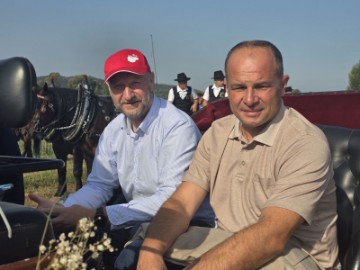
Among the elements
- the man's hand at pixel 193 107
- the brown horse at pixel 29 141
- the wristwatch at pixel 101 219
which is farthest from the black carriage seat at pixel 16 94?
the man's hand at pixel 193 107

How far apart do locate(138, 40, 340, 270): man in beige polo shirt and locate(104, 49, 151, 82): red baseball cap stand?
68 cm

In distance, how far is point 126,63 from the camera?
291 centimetres

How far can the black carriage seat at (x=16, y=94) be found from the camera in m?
1.69

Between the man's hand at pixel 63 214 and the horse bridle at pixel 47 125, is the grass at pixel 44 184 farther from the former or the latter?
the man's hand at pixel 63 214

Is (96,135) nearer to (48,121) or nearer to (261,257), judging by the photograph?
(48,121)

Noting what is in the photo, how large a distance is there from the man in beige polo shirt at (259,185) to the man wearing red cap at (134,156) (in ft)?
1.09

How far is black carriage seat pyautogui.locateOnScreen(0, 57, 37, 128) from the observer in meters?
1.69

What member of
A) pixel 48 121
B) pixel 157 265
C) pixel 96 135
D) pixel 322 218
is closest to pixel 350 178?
pixel 322 218

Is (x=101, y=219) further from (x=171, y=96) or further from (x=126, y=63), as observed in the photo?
(x=171, y=96)

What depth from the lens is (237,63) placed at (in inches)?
88.0

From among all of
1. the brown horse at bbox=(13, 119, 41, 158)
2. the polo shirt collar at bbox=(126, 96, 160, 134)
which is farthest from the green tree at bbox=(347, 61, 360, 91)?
the polo shirt collar at bbox=(126, 96, 160, 134)

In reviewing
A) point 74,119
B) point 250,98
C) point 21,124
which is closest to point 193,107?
point 74,119

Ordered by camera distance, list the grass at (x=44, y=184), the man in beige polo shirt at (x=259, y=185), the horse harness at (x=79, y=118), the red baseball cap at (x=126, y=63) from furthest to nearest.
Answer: the grass at (x=44, y=184) < the horse harness at (x=79, y=118) < the red baseball cap at (x=126, y=63) < the man in beige polo shirt at (x=259, y=185)

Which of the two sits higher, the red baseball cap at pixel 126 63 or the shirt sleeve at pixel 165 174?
the red baseball cap at pixel 126 63
